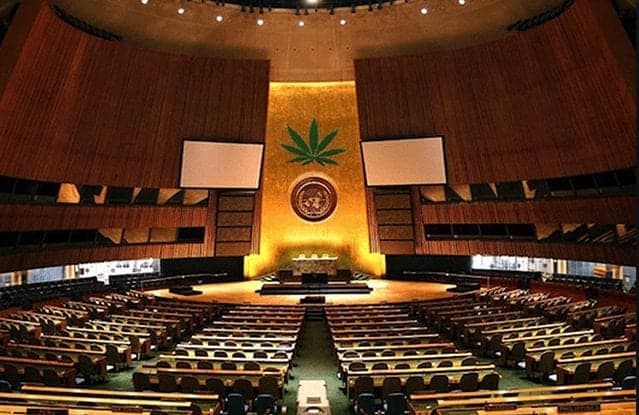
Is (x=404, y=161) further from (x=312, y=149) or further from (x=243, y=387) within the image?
(x=243, y=387)

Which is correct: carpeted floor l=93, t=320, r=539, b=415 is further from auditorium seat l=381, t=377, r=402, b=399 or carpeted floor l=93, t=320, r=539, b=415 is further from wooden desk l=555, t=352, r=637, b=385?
wooden desk l=555, t=352, r=637, b=385

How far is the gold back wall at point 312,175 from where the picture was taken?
28.7m

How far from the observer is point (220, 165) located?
2478 centimetres

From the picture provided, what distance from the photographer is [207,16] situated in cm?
2348

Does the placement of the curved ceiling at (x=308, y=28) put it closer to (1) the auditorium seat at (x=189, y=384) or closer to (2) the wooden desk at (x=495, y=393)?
(1) the auditorium seat at (x=189, y=384)

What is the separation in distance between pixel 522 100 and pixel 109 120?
14168 millimetres

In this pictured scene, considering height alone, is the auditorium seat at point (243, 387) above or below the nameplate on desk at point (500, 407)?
above

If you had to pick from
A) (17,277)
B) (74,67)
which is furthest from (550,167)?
(17,277)

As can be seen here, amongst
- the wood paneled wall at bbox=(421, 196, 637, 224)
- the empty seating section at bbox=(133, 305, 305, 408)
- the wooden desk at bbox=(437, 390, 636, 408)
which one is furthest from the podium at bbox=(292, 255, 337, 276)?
the wooden desk at bbox=(437, 390, 636, 408)

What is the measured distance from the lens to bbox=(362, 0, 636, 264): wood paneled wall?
55.1 ft

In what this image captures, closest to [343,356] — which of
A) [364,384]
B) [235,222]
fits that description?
[364,384]

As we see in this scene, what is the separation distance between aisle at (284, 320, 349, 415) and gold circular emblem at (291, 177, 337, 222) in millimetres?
9948

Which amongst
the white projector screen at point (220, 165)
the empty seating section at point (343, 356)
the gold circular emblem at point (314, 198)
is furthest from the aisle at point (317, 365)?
the gold circular emblem at point (314, 198)

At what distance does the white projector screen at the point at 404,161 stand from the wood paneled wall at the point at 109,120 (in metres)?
4.71
